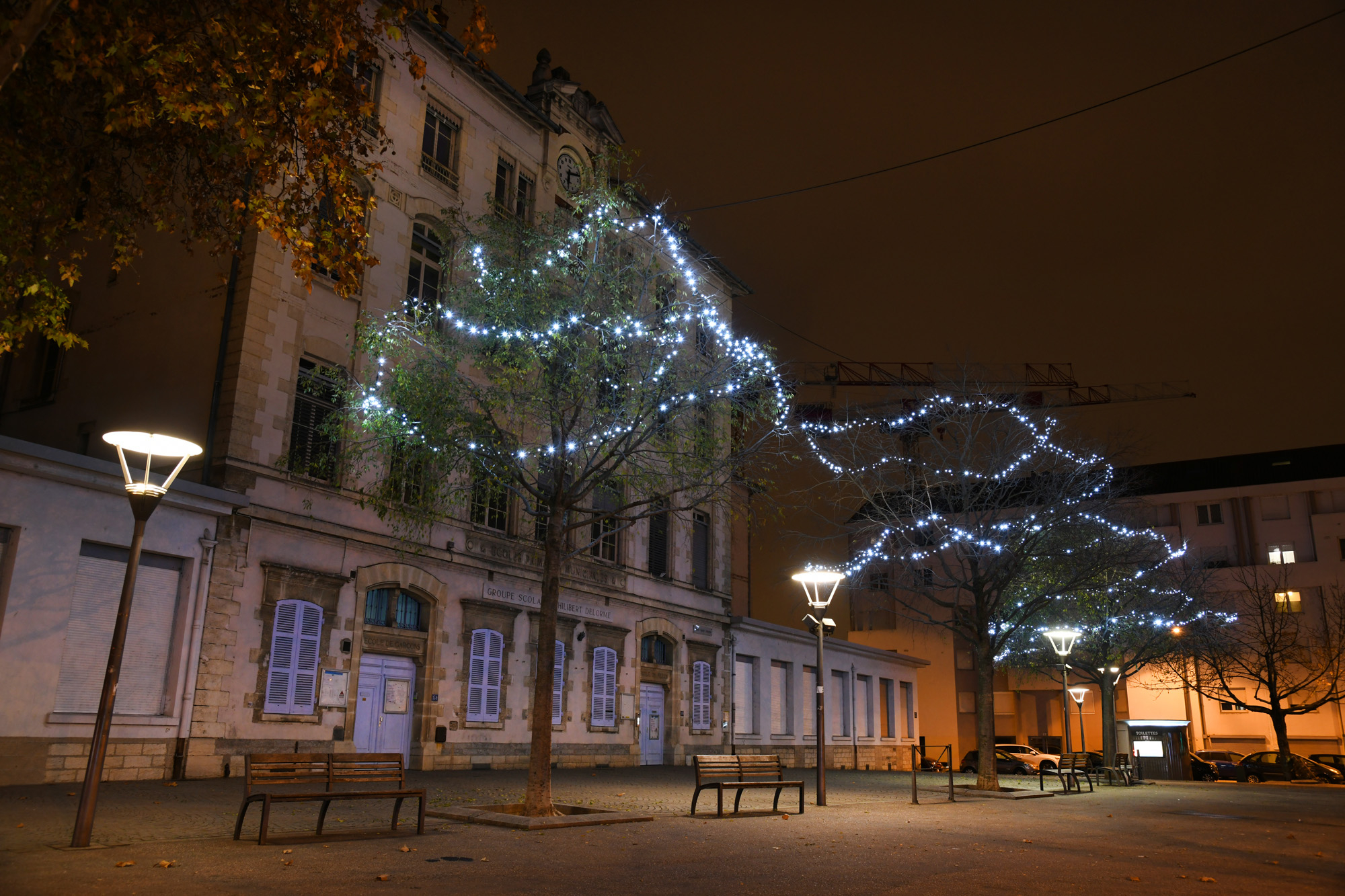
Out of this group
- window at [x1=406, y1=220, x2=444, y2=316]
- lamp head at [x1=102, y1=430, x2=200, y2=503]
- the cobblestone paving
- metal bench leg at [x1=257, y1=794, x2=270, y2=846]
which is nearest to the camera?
metal bench leg at [x1=257, y1=794, x2=270, y2=846]

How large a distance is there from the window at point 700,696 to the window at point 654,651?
1.29m

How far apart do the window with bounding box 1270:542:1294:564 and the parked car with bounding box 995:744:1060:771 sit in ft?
61.7

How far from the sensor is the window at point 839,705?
37844 mm

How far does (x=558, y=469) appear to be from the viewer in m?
14.0

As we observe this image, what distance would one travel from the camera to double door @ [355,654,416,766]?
2028 centimetres

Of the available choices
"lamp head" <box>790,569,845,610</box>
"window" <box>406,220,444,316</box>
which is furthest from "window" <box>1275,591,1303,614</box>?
"window" <box>406,220,444,316</box>

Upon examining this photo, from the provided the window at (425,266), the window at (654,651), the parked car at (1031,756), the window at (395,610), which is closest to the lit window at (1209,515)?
the parked car at (1031,756)

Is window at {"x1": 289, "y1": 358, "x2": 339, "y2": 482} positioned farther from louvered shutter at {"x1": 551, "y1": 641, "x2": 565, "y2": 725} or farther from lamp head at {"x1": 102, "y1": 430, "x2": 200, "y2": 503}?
lamp head at {"x1": 102, "y1": 430, "x2": 200, "y2": 503}

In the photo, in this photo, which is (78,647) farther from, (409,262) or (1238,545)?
(1238,545)

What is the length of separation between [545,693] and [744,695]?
70.9 ft

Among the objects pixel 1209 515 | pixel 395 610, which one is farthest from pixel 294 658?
pixel 1209 515

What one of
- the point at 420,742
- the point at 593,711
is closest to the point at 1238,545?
the point at 593,711

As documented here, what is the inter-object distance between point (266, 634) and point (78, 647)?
3214 millimetres

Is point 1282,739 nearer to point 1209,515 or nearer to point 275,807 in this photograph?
point 1209,515
